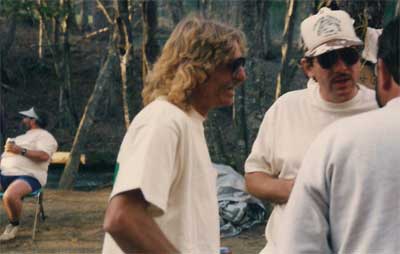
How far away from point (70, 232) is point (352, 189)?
875 cm

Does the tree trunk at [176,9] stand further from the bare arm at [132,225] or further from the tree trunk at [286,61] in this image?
the bare arm at [132,225]

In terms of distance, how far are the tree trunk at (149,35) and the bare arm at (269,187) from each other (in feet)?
31.3

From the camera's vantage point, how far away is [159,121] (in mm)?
2633

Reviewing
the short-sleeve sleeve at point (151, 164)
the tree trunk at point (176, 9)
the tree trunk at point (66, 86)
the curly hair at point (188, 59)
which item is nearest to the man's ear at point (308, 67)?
the curly hair at point (188, 59)

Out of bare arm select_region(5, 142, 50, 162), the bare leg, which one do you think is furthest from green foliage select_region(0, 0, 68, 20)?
the bare leg

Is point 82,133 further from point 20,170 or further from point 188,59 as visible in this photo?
point 188,59

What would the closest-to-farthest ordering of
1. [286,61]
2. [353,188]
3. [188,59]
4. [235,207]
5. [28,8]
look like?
[353,188] < [188,59] < [235,207] < [286,61] < [28,8]

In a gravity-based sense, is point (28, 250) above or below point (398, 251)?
below

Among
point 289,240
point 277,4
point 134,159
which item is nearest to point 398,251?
point 289,240

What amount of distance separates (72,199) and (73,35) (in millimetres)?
17183

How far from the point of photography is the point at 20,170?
1027 cm

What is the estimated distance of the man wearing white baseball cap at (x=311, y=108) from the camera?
352cm

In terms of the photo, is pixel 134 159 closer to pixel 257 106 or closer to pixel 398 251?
pixel 398 251

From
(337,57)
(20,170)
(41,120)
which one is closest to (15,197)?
(20,170)
